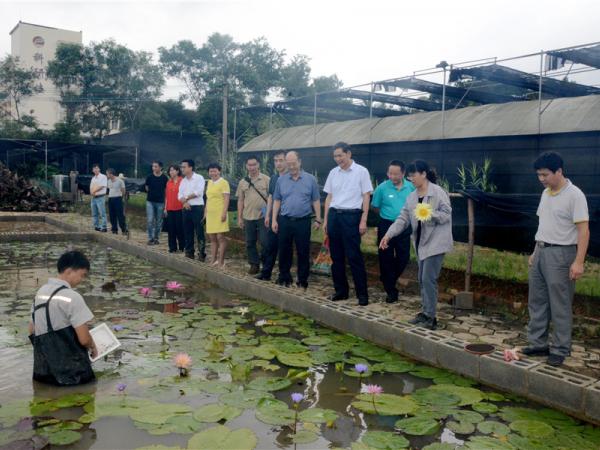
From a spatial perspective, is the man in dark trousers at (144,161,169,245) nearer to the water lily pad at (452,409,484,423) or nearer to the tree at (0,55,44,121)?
the water lily pad at (452,409,484,423)

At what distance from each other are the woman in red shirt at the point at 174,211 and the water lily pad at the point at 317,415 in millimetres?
6735

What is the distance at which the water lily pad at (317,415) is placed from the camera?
3.17 metres

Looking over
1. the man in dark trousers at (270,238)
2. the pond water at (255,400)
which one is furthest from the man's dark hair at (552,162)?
the man in dark trousers at (270,238)

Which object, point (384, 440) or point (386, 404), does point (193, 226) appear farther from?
point (384, 440)

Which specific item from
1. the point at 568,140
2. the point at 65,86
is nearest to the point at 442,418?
the point at 568,140

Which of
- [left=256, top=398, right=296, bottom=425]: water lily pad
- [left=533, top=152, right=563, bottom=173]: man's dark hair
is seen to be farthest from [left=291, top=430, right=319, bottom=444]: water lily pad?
[left=533, top=152, right=563, bottom=173]: man's dark hair

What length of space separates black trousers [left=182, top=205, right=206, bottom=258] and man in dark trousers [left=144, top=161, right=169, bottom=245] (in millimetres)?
1610

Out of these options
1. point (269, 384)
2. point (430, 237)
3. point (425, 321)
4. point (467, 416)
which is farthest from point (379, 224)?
point (467, 416)

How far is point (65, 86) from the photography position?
3700cm

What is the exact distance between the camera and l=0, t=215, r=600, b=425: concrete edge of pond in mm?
3398

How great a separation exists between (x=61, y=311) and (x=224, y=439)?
1.46 m

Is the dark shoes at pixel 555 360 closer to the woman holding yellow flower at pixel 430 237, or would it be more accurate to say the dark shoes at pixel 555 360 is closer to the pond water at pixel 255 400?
the pond water at pixel 255 400

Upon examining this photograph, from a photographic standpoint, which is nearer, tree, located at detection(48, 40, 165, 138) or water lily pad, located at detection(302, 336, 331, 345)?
water lily pad, located at detection(302, 336, 331, 345)

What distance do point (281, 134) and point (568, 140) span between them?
12037 mm
